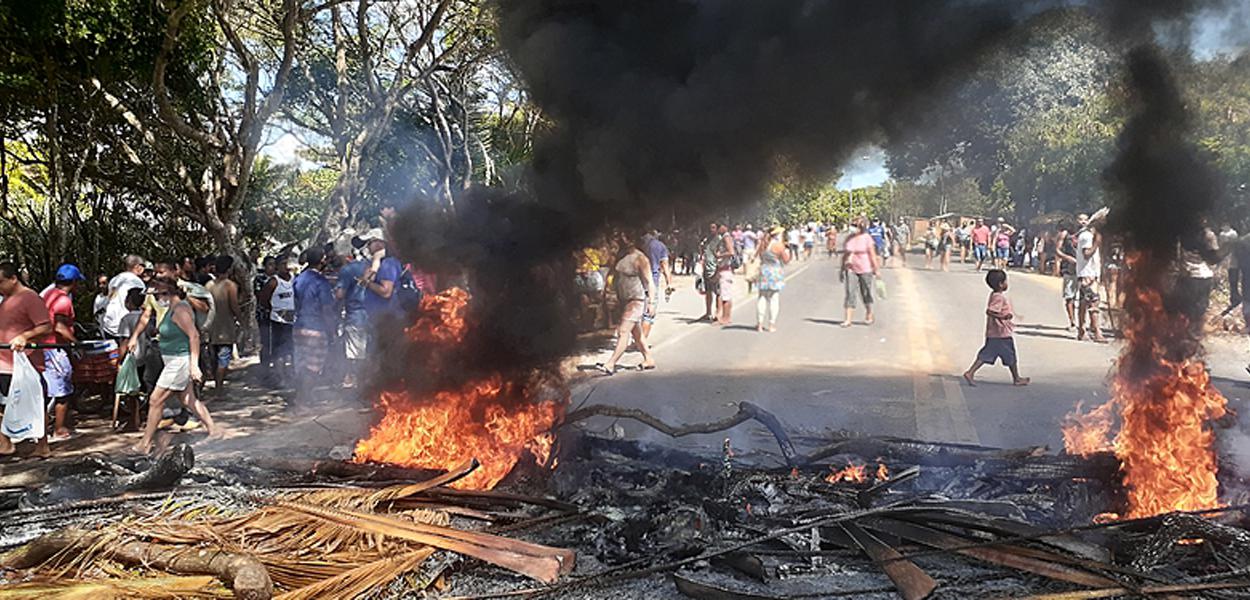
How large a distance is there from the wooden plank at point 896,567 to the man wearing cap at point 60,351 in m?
6.20

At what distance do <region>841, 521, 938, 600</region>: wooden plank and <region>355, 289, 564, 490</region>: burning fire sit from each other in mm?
2176

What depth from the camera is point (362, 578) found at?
383 cm

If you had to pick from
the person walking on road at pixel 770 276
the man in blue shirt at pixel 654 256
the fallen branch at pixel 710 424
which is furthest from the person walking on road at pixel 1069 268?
the fallen branch at pixel 710 424

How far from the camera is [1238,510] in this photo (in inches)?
161

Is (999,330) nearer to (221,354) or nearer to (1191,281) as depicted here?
(1191,281)

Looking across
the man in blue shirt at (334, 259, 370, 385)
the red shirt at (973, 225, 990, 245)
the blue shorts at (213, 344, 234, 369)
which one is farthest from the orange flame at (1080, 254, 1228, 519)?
the red shirt at (973, 225, 990, 245)

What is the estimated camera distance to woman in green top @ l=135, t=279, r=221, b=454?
22.8ft

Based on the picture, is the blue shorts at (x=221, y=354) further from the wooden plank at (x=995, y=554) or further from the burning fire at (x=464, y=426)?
the wooden plank at (x=995, y=554)

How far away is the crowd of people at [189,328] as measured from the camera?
22.6 ft

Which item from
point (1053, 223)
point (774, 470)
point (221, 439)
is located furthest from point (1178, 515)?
point (1053, 223)

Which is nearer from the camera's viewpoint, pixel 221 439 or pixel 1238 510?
pixel 1238 510

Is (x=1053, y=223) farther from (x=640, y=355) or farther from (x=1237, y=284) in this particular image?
(x=640, y=355)

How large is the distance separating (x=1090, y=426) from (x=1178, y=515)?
233 cm

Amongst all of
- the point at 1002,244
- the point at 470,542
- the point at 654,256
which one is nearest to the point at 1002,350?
the point at 654,256
